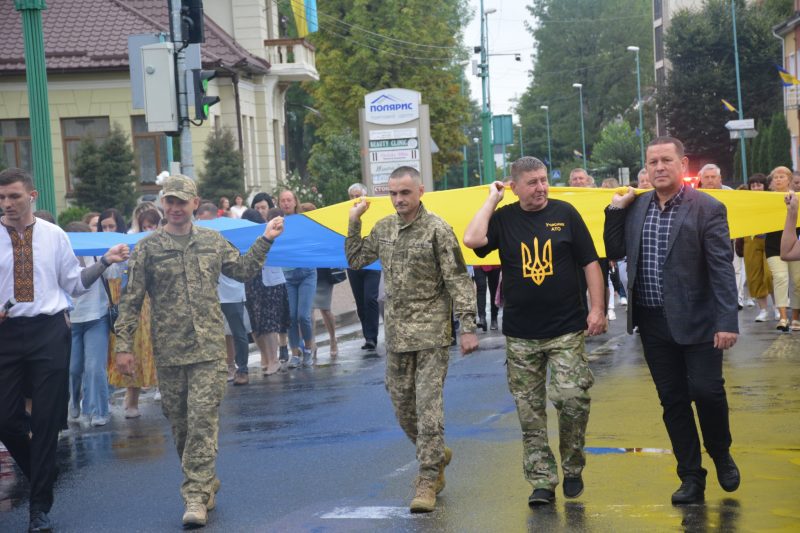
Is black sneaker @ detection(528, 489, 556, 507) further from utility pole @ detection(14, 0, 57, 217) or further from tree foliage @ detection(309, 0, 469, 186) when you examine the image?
tree foliage @ detection(309, 0, 469, 186)

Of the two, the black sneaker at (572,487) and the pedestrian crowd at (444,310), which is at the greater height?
the pedestrian crowd at (444,310)

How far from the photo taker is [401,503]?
304 inches

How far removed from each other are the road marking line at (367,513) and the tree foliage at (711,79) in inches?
2578

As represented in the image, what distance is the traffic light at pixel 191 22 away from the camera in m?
16.7

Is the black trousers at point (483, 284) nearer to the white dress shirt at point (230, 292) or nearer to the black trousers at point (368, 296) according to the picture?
the black trousers at point (368, 296)

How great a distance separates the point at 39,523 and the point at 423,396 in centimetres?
232

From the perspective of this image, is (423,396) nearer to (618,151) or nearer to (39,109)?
(39,109)

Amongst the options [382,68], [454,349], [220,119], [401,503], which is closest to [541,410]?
[401,503]

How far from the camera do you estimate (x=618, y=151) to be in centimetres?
9288

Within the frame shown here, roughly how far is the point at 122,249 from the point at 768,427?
4.75m

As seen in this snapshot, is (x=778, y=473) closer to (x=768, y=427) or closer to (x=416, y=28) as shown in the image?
(x=768, y=427)

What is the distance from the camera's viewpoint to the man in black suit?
729cm

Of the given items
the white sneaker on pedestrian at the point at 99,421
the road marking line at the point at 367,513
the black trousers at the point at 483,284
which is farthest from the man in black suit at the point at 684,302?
the black trousers at the point at 483,284

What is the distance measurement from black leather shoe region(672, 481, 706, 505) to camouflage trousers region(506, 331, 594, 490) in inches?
22.4
